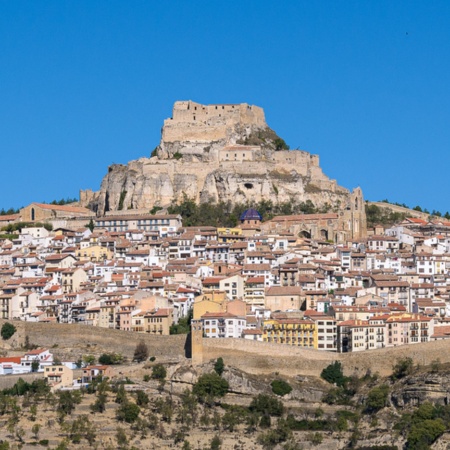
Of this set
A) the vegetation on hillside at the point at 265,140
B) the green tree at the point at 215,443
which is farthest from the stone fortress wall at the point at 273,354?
the vegetation on hillside at the point at 265,140

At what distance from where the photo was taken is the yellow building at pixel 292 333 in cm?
6169

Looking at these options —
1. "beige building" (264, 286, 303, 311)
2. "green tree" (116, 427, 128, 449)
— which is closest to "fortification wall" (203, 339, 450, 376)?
"green tree" (116, 427, 128, 449)

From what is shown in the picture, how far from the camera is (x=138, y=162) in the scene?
8550 cm

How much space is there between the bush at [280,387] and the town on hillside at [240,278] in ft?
9.30

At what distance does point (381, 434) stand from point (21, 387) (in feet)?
46.5

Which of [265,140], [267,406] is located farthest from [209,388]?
[265,140]

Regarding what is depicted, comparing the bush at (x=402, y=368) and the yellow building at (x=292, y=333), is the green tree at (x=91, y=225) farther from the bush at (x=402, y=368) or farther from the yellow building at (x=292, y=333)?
the bush at (x=402, y=368)

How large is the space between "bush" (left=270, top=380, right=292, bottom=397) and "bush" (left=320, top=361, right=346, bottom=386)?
159cm

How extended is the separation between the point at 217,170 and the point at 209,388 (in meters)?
26.9

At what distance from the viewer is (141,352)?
60.8 meters

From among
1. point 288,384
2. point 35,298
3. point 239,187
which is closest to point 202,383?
point 288,384

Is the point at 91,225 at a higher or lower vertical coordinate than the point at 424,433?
higher

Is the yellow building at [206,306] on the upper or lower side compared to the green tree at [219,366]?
upper

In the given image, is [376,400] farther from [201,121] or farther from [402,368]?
[201,121]
